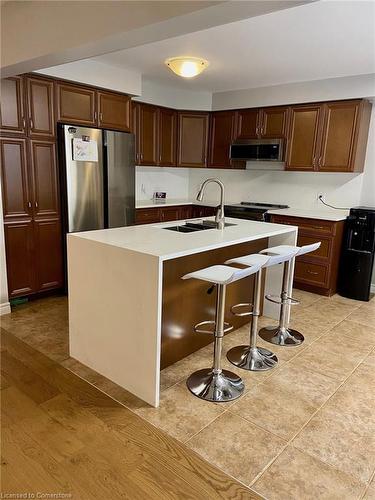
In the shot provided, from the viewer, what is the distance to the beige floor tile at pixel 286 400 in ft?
7.00

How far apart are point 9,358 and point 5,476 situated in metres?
1.16

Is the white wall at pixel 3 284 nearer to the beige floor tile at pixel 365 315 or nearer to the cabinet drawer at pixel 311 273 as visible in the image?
the cabinet drawer at pixel 311 273

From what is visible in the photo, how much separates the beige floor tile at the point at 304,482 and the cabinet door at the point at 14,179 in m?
3.03

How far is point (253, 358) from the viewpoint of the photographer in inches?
109

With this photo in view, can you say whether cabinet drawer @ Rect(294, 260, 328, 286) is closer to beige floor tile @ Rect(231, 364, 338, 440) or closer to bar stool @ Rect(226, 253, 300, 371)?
bar stool @ Rect(226, 253, 300, 371)

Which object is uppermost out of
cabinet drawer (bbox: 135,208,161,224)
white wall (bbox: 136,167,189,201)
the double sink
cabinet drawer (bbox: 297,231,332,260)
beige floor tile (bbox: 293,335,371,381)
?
white wall (bbox: 136,167,189,201)

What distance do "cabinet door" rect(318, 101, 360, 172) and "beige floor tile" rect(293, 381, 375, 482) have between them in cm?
276

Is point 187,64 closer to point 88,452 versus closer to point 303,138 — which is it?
point 303,138

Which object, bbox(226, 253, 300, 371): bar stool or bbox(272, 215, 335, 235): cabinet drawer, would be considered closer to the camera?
bbox(226, 253, 300, 371): bar stool

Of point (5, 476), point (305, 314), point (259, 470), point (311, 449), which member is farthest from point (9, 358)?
point (305, 314)

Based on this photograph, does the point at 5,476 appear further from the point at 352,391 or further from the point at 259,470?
the point at 352,391

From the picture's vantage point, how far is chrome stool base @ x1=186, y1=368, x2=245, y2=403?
234cm

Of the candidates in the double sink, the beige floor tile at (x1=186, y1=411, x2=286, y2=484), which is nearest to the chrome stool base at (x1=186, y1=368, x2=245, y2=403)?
the beige floor tile at (x1=186, y1=411, x2=286, y2=484)

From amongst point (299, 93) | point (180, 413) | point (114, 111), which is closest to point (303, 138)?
point (299, 93)
